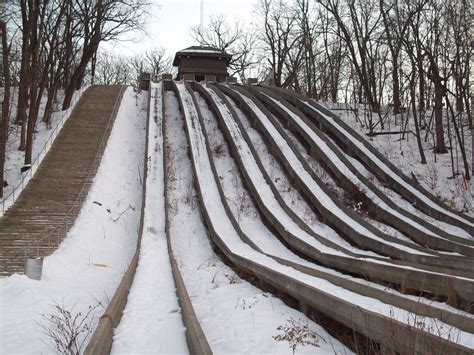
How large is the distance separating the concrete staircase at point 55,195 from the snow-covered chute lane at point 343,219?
25.0 feet

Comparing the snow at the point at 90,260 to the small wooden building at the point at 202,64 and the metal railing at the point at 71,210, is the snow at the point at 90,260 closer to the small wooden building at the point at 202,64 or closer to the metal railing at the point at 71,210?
the metal railing at the point at 71,210

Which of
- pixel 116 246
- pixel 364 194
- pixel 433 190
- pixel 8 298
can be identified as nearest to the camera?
pixel 8 298

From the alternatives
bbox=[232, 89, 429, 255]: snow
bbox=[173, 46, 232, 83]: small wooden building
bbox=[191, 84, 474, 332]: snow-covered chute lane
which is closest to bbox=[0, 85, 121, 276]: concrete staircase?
bbox=[191, 84, 474, 332]: snow-covered chute lane

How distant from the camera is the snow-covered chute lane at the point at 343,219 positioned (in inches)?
352

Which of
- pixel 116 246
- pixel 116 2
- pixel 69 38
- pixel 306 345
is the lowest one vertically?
pixel 116 246

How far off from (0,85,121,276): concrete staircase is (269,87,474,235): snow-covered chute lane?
1088 cm

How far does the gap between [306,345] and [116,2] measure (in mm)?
25617

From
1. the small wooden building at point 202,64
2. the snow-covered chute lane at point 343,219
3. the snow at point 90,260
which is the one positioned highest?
the small wooden building at point 202,64

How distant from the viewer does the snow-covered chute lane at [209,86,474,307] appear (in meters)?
6.13

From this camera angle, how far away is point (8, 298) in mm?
8516

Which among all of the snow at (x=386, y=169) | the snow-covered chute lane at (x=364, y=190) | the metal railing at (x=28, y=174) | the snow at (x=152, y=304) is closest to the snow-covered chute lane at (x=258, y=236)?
the snow at (x=152, y=304)

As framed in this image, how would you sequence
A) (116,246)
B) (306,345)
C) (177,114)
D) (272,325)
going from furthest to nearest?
(177,114) < (116,246) < (272,325) < (306,345)

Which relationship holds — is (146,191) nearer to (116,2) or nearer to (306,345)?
(306,345)

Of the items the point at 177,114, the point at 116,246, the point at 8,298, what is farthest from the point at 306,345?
the point at 177,114
